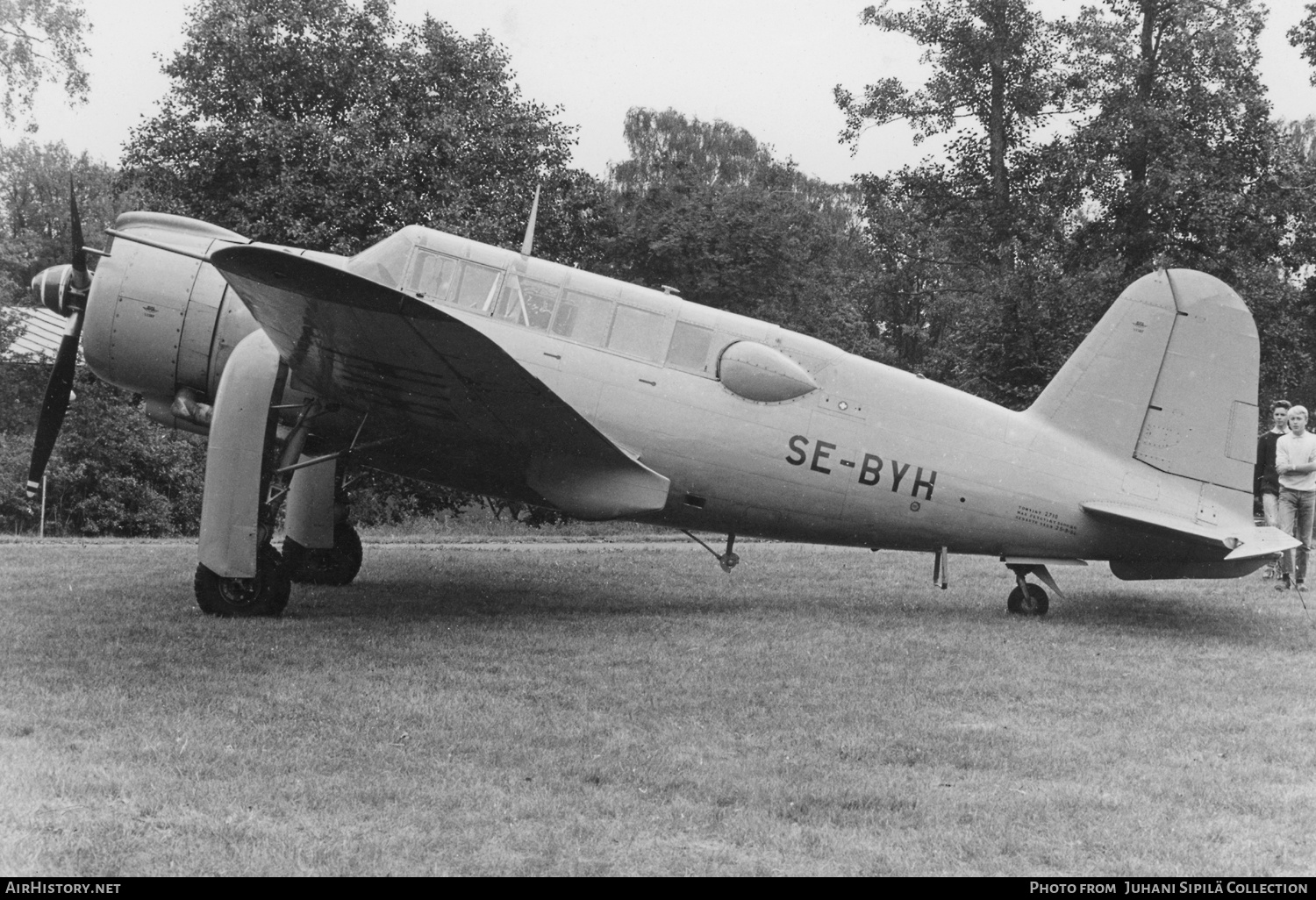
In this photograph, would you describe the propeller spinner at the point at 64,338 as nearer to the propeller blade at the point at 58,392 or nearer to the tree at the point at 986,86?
the propeller blade at the point at 58,392

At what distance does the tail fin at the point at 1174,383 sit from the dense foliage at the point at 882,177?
10.4 meters

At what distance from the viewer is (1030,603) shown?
30.9ft

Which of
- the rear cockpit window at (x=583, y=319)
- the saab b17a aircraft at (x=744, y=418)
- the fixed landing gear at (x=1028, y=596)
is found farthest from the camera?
the fixed landing gear at (x=1028, y=596)

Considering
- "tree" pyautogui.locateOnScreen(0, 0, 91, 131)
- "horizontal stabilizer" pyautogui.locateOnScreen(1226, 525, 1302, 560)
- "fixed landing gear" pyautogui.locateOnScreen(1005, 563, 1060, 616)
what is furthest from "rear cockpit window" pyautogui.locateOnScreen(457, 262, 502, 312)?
"horizontal stabilizer" pyautogui.locateOnScreen(1226, 525, 1302, 560)

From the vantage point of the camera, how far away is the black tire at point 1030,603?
30.8 ft

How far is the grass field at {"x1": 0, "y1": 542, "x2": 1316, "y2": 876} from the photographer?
3.97 m

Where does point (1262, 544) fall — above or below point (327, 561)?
above

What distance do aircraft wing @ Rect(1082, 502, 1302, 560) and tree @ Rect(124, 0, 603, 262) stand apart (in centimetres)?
1099

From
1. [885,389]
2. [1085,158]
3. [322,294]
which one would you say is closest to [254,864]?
[322,294]

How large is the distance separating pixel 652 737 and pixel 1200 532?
215 inches

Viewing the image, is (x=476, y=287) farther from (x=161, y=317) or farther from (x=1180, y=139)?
(x=1180, y=139)

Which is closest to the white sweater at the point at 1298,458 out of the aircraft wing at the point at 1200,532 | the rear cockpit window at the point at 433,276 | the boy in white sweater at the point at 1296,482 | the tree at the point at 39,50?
the boy in white sweater at the point at 1296,482

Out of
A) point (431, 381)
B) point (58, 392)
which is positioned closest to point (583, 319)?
point (431, 381)
